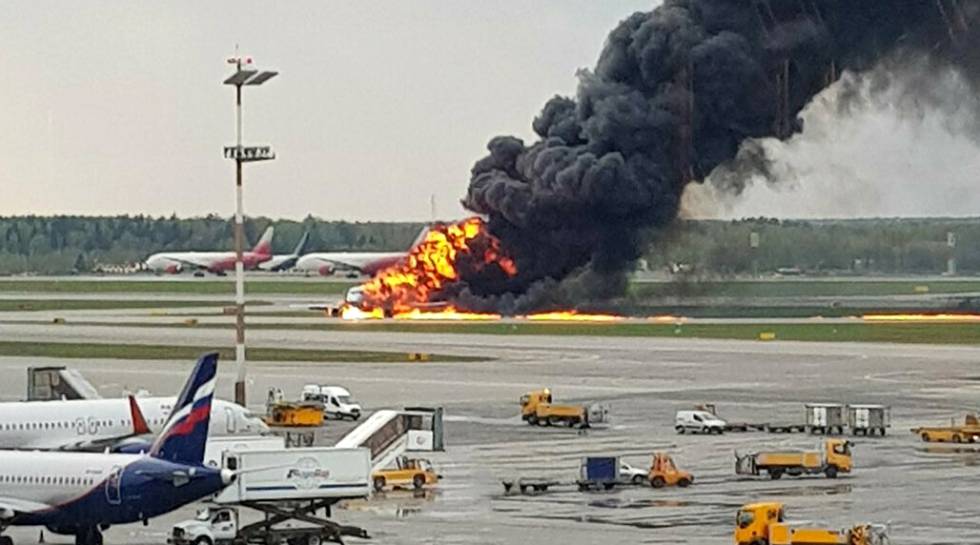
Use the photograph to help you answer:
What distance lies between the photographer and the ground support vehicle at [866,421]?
9106 cm

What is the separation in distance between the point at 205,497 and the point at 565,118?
4707 inches

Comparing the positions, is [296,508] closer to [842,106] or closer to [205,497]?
[205,497]

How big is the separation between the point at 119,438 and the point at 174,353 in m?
64.1

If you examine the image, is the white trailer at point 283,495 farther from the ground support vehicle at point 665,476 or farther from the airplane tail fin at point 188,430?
the ground support vehicle at point 665,476

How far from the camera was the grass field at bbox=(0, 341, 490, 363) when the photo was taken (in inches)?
5305

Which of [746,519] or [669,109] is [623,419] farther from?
[669,109]

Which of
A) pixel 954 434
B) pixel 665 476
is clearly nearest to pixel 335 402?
pixel 954 434

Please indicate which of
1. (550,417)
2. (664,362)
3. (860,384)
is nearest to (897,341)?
(664,362)

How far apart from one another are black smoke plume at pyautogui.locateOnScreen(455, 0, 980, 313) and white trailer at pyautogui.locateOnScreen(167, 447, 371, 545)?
108m

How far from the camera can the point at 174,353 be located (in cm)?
13838

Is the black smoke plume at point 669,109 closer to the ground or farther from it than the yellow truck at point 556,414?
farther from it

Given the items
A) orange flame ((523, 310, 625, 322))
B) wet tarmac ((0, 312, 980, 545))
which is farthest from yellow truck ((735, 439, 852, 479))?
orange flame ((523, 310, 625, 322))

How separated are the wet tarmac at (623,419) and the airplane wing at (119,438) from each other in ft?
31.8

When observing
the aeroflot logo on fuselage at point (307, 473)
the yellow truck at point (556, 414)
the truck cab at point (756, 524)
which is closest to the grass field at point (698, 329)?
the yellow truck at point (556, 414)
